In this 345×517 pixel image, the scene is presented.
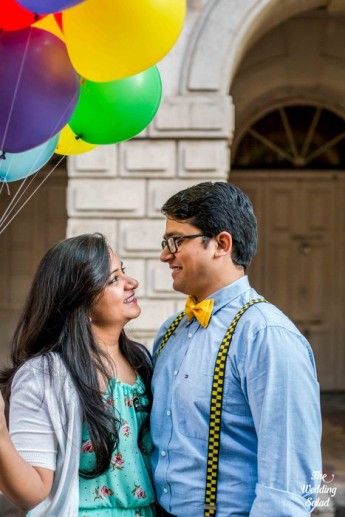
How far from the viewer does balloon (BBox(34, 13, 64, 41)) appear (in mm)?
2928

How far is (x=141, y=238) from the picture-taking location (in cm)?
711

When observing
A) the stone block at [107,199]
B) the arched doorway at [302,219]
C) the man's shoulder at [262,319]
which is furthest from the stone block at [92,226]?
the man's shoulder at [262,319]

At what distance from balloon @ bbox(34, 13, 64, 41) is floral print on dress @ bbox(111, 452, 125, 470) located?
1503 mm

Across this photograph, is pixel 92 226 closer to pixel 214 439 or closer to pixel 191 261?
pixel 191 261

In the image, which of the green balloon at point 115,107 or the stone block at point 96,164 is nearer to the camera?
the green balloon at point 115,107

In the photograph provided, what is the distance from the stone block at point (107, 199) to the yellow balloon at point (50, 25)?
4.13 metres

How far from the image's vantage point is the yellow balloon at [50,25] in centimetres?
293

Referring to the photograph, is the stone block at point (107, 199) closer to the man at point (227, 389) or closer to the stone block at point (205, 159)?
the stone block at point (205, 159)

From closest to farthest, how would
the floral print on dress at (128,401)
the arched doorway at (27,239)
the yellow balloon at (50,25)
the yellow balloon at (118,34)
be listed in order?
the floral print on dress at (128,401), the yellow balloon at (118,34), the yellow balloon at (50,25), the arched doorway at (27,239)


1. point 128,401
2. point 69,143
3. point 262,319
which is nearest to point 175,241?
point 262,319

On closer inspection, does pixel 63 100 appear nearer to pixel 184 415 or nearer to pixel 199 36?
pixel 184 415

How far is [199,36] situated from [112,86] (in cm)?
396

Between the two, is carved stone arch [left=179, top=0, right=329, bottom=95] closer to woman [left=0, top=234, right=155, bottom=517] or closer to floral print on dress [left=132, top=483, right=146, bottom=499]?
woman [left=0, top=234, right=155, bottom=517]

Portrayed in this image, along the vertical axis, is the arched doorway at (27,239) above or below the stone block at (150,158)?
below
